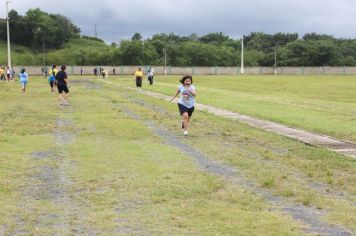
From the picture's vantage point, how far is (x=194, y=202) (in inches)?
304

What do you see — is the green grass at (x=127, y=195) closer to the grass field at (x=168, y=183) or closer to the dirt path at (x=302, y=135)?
the grass field at (x=168, y=183)

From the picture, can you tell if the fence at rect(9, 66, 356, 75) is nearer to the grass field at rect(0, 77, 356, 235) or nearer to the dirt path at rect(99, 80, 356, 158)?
the dirt path at rect(99, 80, 356, 158)

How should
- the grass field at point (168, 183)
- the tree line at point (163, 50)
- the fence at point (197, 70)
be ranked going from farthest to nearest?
the tree line at point (163, 50) < the fence at point (197, 70) < the grass field at point (168, 183)

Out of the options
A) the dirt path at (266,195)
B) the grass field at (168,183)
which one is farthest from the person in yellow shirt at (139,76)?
the dirt path at (266,195)

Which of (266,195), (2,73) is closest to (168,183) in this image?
(266,195)

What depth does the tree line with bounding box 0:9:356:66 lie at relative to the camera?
13412cm

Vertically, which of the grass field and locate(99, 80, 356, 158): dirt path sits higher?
the grass field

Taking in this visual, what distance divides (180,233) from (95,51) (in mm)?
133487

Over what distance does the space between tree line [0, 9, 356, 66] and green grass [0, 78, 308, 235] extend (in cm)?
12067

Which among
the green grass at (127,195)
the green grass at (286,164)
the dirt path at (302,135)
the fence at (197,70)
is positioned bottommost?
the dirt path at (302,135)

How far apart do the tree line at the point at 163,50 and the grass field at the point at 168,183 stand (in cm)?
11842

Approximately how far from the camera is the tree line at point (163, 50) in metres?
134

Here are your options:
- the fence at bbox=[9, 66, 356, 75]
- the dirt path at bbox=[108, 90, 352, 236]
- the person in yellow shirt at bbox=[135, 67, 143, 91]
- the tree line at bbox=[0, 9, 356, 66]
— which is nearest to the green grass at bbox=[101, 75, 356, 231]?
the dirt path at bbox=[108, 90, 352, 236]

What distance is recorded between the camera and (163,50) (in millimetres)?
141750
